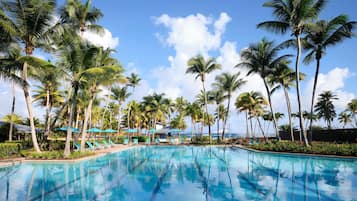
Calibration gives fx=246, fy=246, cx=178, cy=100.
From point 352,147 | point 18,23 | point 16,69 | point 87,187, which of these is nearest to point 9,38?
point 18,23

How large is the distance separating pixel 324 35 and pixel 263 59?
16.4ft

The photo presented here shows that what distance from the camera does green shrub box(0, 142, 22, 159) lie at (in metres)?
12.8

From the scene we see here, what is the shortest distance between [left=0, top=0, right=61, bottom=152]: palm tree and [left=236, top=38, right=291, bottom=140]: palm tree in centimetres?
1494

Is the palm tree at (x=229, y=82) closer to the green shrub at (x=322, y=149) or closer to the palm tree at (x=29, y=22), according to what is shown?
the green shrub at (x=322, y=149)

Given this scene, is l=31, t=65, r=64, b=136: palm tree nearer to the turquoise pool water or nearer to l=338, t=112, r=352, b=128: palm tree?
the turquoise pool water

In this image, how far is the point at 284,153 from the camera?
637 inches

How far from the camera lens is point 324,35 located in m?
16.3

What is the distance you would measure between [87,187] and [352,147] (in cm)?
1398

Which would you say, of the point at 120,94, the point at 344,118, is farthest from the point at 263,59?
the point at 344,118

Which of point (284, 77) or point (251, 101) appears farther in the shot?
point (251, 101)

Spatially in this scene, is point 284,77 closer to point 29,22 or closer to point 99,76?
point 99,76

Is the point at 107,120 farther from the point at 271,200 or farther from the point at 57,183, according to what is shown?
the point at 271,200

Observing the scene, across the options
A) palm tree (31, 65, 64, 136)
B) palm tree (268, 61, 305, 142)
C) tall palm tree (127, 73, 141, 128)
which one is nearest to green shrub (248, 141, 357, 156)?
palm tree (268, 61, 305, 142)

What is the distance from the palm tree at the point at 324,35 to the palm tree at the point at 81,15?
14.3 m
